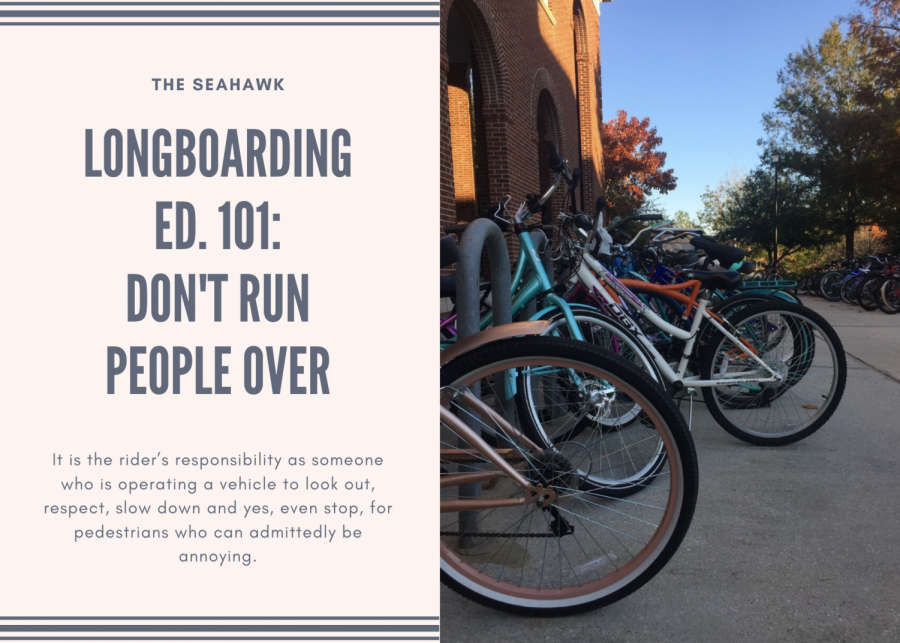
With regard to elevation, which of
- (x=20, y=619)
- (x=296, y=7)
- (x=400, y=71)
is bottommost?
(x=20, y=619)

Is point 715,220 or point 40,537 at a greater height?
point 715,220

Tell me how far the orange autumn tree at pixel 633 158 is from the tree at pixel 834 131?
486 centimetres

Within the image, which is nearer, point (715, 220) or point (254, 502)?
point (254, 502)

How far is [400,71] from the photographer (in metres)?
1.42

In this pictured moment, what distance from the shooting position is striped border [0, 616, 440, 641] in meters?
1.39

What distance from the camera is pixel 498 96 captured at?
29.9 ft

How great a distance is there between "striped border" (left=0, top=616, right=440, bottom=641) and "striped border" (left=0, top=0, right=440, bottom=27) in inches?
47.5

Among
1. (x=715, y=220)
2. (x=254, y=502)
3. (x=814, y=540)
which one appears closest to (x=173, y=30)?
(x=254, y=502)

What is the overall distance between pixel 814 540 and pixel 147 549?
235 centimetres

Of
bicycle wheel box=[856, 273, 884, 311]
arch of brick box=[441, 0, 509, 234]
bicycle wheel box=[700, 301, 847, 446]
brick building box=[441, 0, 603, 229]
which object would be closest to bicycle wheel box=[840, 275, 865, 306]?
bicycle wheel box=[856, 273, 884, 311]

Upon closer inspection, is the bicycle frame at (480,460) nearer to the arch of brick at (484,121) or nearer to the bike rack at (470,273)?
the bike rack at (470,273)

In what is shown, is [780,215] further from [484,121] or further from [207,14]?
[207,14]

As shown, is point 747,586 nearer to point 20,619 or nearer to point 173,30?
point 20,619

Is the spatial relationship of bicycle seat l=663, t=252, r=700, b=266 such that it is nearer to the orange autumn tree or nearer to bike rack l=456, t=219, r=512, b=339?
bike rack l=456, t=219, r=512, b=339
